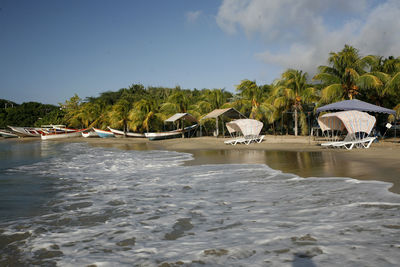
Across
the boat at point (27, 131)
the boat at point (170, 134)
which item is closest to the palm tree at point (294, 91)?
the boat at point (170, 134)

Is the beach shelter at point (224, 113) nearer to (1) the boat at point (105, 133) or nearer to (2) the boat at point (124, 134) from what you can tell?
(2) the boat at point (124, 134)

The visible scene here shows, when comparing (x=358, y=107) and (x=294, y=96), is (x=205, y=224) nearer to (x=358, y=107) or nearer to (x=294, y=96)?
(x=358, y=107)

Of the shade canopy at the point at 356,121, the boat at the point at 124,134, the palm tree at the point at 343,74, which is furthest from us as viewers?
the boat at the point at 124,134

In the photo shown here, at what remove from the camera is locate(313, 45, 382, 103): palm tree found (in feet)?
65.0

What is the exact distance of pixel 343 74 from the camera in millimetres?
20109

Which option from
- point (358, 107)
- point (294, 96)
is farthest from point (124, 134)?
point (358, 107)

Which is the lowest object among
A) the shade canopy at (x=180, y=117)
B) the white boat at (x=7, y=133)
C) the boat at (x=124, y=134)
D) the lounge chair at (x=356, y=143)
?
the lounge chair at (x=356, y=143)

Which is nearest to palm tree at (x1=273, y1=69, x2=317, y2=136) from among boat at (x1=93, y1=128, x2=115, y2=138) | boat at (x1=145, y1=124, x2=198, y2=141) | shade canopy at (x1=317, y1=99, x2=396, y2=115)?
shade canopy at (x1=317, y1=99, x2=396, y2=115)

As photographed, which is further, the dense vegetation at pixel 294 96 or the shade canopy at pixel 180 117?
the shade canopy at pixel 180 117

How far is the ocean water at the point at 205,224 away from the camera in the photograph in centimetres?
329

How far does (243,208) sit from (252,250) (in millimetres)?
1753

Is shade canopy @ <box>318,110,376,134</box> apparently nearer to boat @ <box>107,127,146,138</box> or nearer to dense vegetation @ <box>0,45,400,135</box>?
dense vegetation @ <box>0,45,400,135</box>

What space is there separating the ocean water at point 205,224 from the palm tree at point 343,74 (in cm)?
1447

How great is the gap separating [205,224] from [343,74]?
754 inches
